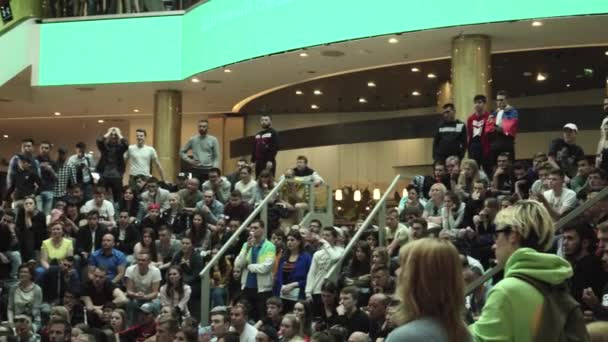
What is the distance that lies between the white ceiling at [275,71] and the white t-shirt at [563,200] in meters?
5.78

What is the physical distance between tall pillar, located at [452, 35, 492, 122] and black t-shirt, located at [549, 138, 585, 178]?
3720 millimetres

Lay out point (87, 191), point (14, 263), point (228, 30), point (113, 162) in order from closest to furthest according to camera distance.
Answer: point (14, 263)
point (87, 191)
point (113, 162)
point (228, 30)

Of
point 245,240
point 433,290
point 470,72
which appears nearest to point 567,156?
point 470,72

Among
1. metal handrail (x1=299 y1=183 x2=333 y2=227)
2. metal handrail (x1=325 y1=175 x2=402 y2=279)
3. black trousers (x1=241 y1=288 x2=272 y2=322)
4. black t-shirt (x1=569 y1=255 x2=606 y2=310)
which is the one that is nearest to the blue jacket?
black trousers (x1=241 y1=288 x2=272 y2=322)

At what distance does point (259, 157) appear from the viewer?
15891 millimetres

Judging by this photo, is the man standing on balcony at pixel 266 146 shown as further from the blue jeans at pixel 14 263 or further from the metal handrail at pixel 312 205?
the blue jeans at pixel 14 263

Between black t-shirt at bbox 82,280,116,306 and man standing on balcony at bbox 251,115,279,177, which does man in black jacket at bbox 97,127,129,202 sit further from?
black t-shirt at bbox 82,280,116,306

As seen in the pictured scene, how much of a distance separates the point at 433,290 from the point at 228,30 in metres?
16.8

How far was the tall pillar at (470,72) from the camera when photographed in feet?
52.8

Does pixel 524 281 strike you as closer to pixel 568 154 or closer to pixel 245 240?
pixel 245 240

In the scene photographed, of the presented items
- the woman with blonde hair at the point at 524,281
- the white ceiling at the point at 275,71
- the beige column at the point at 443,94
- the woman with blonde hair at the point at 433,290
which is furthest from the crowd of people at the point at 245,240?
the beige column at the point at 443,94

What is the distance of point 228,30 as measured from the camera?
18906 mm

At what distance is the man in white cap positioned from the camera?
39.8 ft

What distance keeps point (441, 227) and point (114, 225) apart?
5.03 metres
